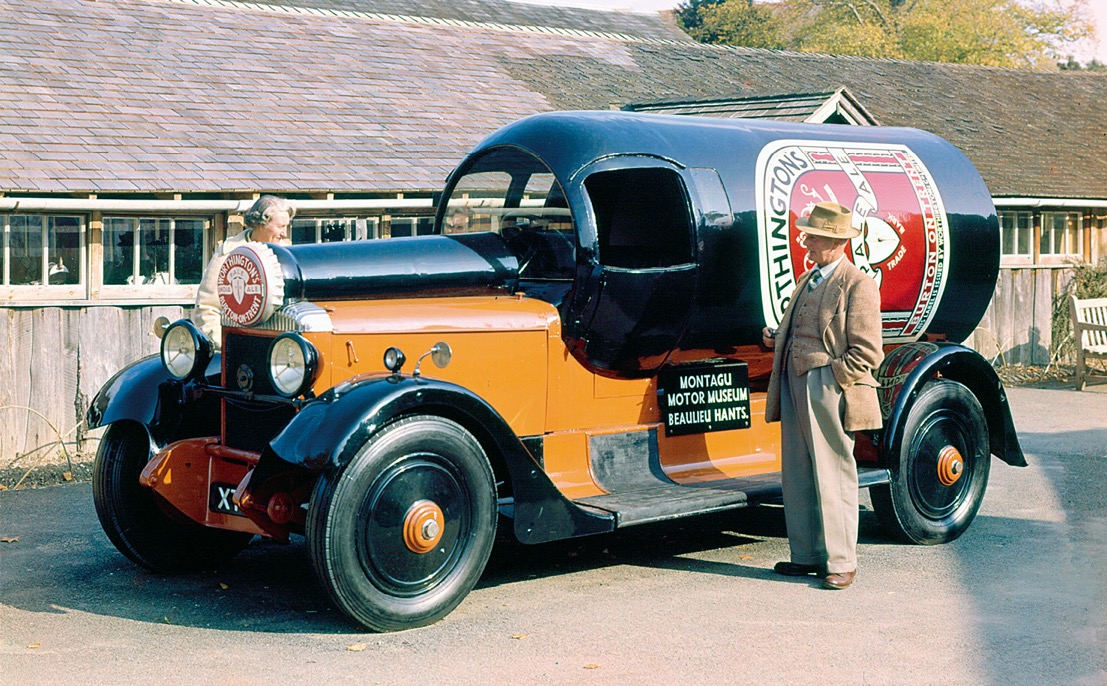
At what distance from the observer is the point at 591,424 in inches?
272

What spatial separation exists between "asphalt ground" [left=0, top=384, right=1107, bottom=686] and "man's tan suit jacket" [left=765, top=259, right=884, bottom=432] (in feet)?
2.92

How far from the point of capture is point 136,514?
6.86 meters

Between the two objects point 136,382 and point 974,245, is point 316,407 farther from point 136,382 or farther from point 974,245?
point 974,245

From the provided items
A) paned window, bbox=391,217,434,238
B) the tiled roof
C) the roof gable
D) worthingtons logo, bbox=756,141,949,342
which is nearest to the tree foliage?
the tiled roof

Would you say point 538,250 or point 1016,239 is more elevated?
point 538,250

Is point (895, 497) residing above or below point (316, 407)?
below

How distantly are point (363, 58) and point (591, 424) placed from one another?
10818 mm

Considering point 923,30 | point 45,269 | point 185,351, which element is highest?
point 923,30

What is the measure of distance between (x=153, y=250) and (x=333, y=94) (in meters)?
3.91

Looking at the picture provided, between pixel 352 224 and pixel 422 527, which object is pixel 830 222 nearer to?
pixel 422 527

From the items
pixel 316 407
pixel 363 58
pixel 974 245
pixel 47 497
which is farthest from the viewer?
pixel 363 58

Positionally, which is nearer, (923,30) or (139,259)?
(139,259)

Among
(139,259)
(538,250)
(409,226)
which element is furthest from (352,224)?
(538,250)

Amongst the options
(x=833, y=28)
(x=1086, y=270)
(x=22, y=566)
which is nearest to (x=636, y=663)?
(x=22, y=566)
